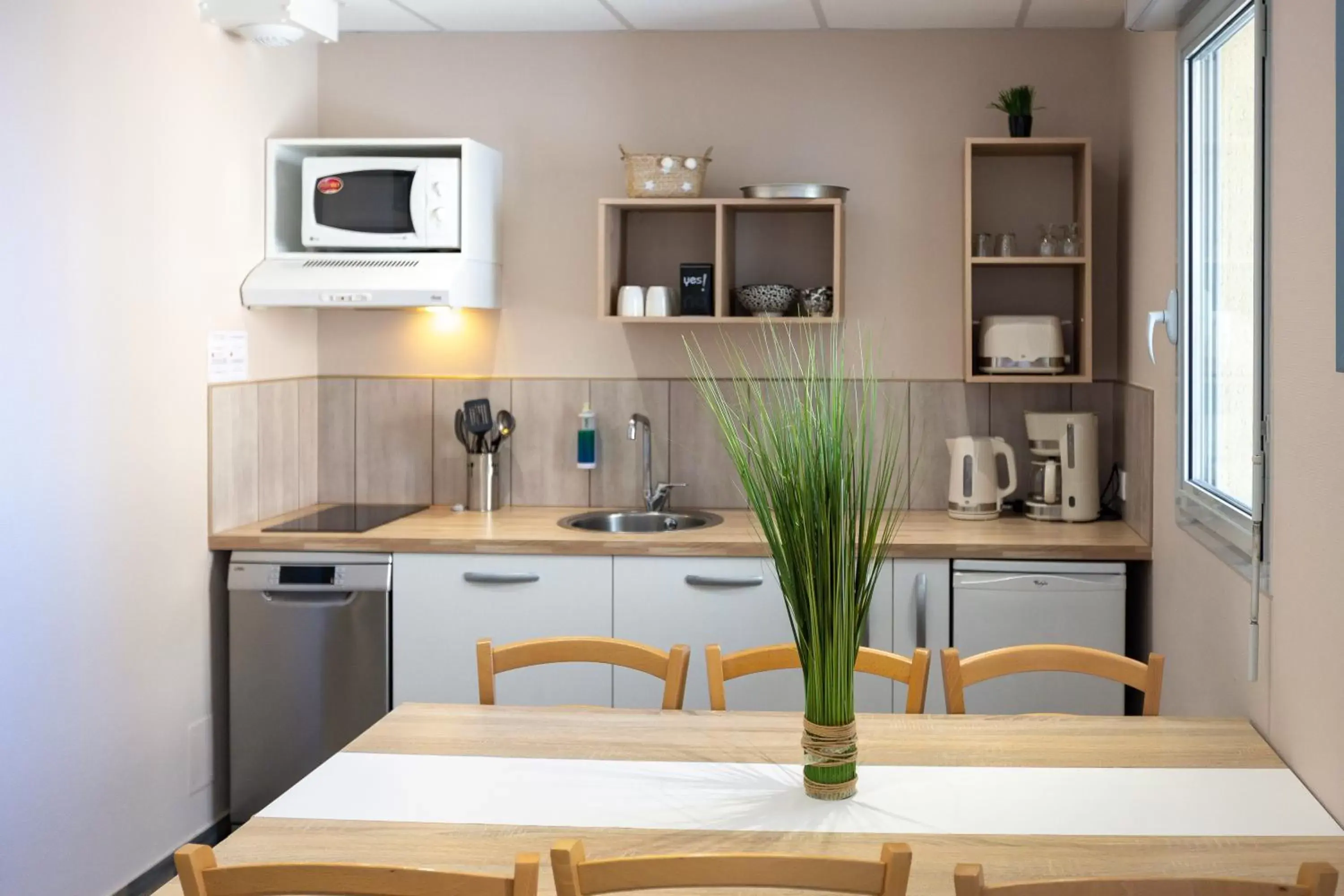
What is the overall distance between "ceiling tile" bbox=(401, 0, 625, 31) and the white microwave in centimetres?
45

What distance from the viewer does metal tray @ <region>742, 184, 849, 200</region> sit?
159 inches

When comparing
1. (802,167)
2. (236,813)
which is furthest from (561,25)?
(236,813)

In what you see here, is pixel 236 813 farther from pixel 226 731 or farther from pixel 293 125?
pixel 293 125

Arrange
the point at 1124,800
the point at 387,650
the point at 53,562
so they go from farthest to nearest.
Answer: the point at 387,650
the point at 53,562
the point at 1124,800

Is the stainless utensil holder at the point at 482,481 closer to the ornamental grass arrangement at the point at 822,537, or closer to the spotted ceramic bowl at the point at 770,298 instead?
the spotted ceramic bowl at the point at 770,298

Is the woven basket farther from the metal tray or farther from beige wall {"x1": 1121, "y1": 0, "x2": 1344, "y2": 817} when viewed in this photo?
beige wall {"x1": 1121, "y1": 0, "x2": 1344, "y2": 817}

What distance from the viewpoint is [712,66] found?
4.30 metres

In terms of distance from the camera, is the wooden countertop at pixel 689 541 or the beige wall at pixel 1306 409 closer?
the beige wall at pixel 1306 409

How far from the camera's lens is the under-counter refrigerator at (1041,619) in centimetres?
362

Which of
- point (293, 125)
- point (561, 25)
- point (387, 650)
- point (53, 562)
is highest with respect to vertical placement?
point (561, 25)

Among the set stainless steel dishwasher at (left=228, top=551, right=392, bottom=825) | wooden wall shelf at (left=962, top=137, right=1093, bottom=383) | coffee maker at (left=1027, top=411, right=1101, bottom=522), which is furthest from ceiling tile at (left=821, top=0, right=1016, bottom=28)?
stainless steel dishwasher at (left=228, top=551, right=392, bottom=825)

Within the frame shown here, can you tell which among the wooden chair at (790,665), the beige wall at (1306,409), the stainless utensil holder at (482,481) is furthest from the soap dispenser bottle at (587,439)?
the beige wall at (1306,409)

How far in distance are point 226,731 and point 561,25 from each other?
2.38m

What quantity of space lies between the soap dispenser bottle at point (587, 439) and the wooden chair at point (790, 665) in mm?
1808
